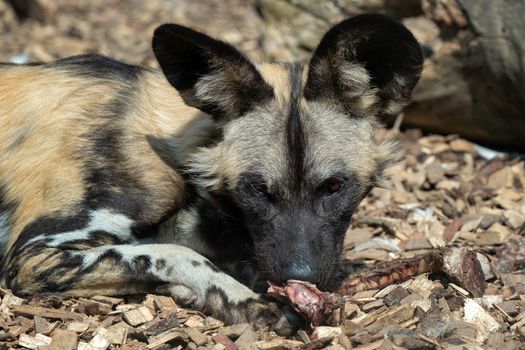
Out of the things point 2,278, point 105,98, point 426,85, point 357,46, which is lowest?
point 426,85

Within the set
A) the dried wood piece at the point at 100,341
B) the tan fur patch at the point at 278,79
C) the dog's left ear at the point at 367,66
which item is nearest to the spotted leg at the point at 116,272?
the dried wood piece at the point at 100,341

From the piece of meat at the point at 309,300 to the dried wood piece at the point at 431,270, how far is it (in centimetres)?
48

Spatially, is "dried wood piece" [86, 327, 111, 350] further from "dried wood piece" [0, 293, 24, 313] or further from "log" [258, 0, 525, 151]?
"log" [258, 0, 525, 151]

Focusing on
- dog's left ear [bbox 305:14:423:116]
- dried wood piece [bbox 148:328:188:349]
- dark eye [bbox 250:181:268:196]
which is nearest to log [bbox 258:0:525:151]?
dog's left ear [bbox 305:14:423:116]

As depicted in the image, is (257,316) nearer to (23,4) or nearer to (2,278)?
(2,278)

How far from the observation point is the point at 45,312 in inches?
148

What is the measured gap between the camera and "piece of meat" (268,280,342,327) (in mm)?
3557

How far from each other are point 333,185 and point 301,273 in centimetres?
50

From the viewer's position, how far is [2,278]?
13.1 feet

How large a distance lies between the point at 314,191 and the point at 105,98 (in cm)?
121

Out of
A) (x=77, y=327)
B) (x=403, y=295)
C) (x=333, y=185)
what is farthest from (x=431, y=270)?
(x=77, y=327)

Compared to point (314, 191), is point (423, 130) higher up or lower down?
lower down

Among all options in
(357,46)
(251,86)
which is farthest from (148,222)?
(357,46)

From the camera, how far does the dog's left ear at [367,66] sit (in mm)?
3773
